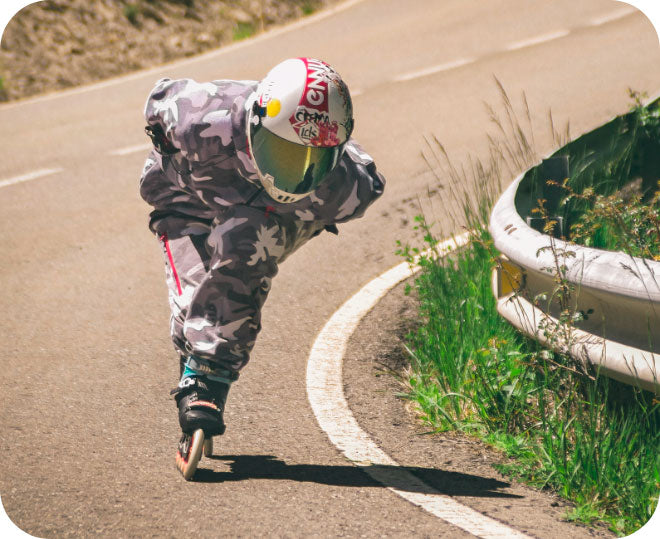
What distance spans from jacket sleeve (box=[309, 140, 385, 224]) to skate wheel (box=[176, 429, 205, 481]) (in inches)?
39.5

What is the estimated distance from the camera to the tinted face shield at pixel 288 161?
133 inches

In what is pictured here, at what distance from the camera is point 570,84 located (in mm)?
9469

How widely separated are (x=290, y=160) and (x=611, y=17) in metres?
10.1

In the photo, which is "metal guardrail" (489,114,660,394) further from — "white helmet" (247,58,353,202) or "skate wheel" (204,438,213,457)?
"skate wheel" (204,438,213,457)

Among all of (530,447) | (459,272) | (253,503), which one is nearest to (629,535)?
(530,447)

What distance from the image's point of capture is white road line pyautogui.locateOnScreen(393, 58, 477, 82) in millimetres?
10219

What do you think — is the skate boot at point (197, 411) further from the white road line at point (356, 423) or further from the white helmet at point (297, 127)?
the white helmet at point (297, 127)

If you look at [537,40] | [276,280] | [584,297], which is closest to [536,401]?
[584,297]

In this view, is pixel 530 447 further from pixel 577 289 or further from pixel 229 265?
pixel 229 265

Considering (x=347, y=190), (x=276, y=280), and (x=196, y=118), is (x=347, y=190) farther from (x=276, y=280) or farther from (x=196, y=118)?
(x=276, y=280)

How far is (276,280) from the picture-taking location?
596cm

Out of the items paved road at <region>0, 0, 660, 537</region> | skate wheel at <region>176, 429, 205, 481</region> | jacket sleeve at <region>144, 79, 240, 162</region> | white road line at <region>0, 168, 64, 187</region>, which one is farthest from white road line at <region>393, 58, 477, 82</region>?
skate wheel at <region>176, 429, 205, 481</region>

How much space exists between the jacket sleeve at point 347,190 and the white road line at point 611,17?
30.0 ft

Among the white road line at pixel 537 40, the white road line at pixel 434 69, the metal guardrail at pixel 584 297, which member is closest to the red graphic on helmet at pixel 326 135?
the metal guardrail at pixel 584 297
